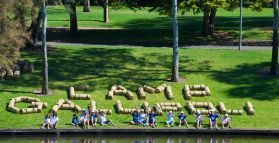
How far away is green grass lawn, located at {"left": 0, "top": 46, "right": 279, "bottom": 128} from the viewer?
4247 centimetres

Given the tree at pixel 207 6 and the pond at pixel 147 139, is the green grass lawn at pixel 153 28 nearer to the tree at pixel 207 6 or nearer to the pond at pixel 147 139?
the tree at pixel 207 6

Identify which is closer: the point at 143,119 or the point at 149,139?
the point at 149,139

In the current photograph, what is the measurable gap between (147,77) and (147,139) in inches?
433

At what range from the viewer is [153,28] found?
71750mm

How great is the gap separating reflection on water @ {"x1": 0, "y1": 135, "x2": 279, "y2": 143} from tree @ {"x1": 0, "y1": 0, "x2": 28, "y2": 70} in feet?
23.7

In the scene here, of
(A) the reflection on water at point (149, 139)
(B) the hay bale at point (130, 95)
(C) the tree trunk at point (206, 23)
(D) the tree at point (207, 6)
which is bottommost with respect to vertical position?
(A) the reflection on water at point (149, 139)

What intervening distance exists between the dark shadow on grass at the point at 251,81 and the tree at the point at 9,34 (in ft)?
46.9

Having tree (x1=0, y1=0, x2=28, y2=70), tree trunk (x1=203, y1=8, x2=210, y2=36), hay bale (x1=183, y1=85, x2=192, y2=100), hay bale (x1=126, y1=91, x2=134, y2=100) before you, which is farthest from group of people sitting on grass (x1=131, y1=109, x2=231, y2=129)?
tree trunk (x1=203, y1=8, x2=210, y2=36)

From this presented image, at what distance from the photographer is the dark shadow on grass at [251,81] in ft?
152

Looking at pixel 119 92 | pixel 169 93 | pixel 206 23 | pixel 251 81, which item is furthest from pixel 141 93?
pixel 206 23

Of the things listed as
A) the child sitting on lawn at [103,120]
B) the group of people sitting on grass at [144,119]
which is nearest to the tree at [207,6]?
the group of people sitting on grass at [144,119]

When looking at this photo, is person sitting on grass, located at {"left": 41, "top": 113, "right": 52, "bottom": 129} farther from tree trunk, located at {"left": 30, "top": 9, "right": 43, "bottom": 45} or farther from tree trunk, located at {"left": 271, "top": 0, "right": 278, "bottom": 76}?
tree trunk, located at {"left": 271, "top": 0, "right": 278, "bottom": 76}

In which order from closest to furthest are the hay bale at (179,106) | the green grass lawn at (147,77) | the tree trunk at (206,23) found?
the green grass lawn at (147,77), the hay bale at (179,106), the tree trunk at (206,23)

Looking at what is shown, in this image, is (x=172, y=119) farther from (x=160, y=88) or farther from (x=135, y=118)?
(x=160, y=88)
